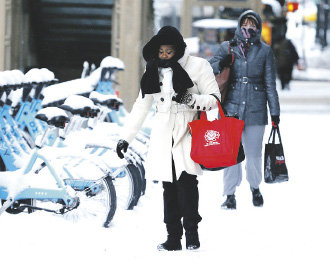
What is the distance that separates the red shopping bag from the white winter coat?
0.35ft

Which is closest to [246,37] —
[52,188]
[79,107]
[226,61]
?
[226,61]

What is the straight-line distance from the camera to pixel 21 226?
7461 mm

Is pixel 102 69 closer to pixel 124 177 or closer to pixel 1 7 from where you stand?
pixel 124 177

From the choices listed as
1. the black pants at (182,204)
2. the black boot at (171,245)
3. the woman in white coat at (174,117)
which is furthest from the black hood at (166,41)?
the black boot at (171,245)

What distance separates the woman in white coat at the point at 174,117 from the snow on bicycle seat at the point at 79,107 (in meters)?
0.86

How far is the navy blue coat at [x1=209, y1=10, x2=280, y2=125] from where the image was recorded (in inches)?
341

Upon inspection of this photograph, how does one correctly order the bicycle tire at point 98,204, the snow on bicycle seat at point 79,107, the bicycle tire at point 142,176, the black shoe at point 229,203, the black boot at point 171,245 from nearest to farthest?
the black boot at point 171,245, the bicycle tire at point 98,204, the snow on bicycle seat at point 79,107, the black shoe at point 229,203, the bicycle tire at point 142,176

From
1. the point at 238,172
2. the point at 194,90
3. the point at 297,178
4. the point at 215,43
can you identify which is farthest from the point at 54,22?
the point at 194,90

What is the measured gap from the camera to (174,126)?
6.66m

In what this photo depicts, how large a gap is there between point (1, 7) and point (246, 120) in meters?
7.23

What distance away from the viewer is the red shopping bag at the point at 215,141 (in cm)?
652

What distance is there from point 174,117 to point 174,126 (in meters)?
0.06

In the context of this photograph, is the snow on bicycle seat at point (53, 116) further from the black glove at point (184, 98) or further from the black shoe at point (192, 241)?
the black shoe at point (192, 241)

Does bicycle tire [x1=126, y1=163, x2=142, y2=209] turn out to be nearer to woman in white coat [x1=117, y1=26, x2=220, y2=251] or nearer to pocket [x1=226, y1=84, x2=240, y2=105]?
pocket [x1=226, y1=84, x2=240, y2=105]
